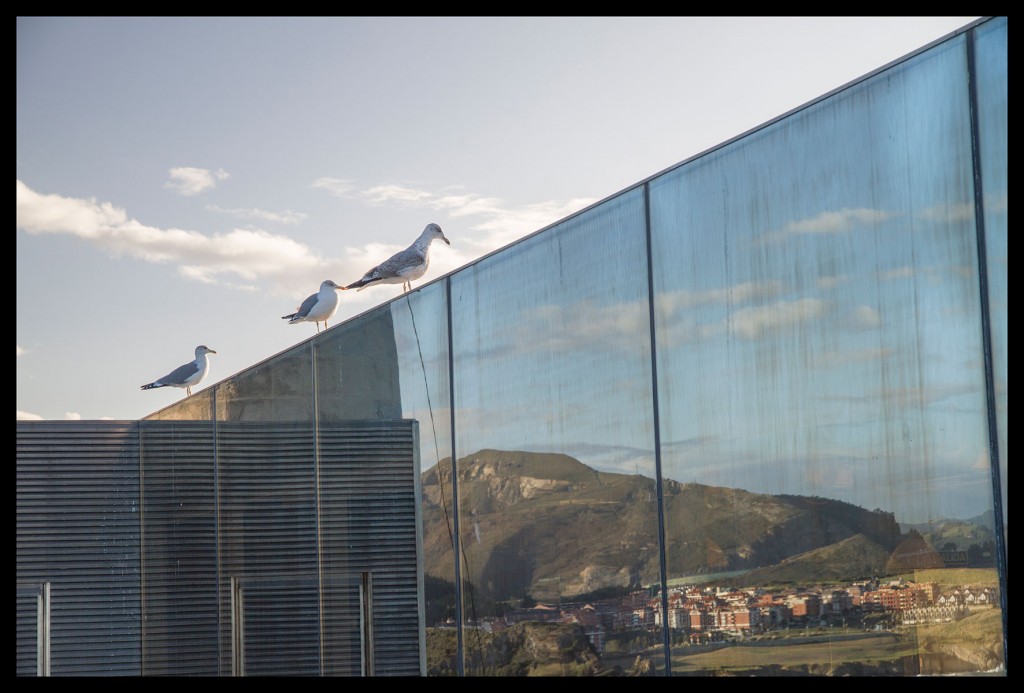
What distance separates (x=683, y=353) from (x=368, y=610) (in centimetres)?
321

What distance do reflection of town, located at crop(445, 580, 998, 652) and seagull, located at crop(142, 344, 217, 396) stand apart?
7.64 m

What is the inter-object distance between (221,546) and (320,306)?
223cm

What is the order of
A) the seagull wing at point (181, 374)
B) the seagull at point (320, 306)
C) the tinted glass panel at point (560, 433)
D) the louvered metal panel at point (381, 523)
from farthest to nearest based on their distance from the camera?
the seagull wing at point (181, 374)
the seagull at point (320, 306)
the louvered metal panel at point (381, 523)
the tinted glass panel at point (560, 433)

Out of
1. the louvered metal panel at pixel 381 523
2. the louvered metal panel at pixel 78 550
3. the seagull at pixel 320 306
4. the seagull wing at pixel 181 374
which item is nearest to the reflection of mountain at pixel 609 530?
the louvered metal panel at pixel 381 523

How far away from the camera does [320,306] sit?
955 cm

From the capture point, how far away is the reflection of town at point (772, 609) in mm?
3217

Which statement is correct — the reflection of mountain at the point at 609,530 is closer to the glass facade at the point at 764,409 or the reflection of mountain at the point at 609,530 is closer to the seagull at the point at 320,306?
the glass facade at the point at 764,409

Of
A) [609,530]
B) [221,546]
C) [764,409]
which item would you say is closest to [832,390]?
[764,409]

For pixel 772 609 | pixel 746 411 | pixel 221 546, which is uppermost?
pixel 746 411

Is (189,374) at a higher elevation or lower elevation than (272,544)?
higher

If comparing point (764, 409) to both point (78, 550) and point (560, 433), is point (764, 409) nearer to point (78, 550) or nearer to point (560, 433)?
point (560, 433)

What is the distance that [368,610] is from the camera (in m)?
6.57
